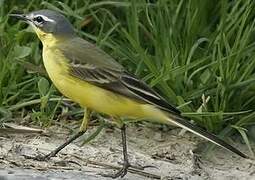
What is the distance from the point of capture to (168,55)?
646 cm

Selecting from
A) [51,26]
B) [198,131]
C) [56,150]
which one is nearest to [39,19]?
[51,26]

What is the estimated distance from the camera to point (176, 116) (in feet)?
18.2

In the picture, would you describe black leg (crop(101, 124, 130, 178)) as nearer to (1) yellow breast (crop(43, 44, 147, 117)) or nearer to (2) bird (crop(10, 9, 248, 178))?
(2) bird (crop(10, 9, 248, 178))

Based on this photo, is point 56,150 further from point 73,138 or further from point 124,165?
point 124,165

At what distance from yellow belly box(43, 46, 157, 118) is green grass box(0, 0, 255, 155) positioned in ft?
2.33

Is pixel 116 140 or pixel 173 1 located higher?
pixel 173 1

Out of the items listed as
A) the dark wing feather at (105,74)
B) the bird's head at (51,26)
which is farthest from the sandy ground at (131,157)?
the bird's head at (51,26)

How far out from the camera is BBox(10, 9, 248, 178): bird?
18.0 feet

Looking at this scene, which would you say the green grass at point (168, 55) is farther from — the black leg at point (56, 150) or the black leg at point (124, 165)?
the black leg at point (124, 165)

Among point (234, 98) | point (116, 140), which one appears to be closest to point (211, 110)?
point (234, 98)

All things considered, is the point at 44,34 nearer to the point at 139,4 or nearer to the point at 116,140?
the point at 116,140

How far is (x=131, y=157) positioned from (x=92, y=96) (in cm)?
64

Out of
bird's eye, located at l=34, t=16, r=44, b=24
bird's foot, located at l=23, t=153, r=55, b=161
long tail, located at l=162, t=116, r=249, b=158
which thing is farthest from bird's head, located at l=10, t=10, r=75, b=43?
long tail, located at l=162, t=116, r=249, b=158

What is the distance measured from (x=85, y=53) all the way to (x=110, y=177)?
0.81 m
